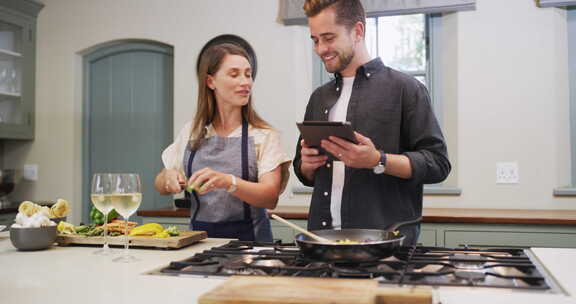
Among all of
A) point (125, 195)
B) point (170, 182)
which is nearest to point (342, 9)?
point (170, 182)

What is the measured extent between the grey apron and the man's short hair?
1.66ft

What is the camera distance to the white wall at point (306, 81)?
3273 mm

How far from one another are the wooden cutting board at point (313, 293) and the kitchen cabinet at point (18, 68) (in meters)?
3.65

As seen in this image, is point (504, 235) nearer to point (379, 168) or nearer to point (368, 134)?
point (368, 134)

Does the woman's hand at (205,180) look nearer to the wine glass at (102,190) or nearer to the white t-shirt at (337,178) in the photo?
the wine glass at (102,190)

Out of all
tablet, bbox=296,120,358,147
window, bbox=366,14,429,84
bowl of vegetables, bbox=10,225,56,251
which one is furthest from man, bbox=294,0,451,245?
window, bbox=366,14,429,84

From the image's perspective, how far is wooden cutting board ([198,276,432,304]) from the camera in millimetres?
852

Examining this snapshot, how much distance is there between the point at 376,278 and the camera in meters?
A: 1.06

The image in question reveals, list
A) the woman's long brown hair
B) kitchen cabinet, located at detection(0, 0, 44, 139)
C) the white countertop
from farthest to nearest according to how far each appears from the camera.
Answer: kitchen cabinet, located at detection(0, 0, 44, 139) < the woman's long brown hair < the white countertop

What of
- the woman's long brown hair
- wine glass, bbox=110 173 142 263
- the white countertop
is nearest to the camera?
the white countertop

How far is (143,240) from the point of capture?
5.09 feet

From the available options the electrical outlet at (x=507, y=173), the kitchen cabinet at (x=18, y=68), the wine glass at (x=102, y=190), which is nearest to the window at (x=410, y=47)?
the electrical outlet at (x=507, y=173)

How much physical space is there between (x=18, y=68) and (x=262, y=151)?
301 cm

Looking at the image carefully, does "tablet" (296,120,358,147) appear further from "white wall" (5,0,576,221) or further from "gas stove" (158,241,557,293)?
"white wall" (5,0,576,221)
